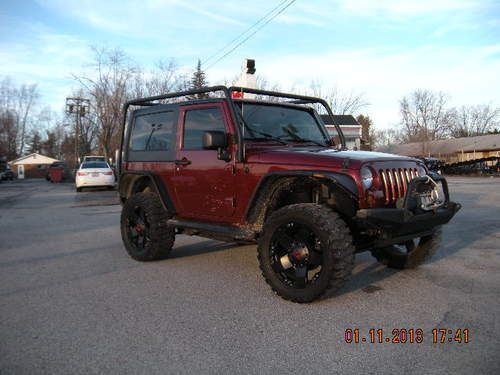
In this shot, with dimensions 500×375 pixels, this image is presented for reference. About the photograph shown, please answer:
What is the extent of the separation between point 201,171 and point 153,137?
123 cm

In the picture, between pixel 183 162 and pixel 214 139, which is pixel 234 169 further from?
pixel 183 162

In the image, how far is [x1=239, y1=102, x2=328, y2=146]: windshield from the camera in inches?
205

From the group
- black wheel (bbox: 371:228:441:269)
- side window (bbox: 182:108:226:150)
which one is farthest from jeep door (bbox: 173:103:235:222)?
black wheel (bbox: 371:228:441:269)

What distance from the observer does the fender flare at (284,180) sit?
13.4 feet

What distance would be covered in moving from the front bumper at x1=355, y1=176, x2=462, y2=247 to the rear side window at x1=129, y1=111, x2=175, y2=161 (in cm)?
269

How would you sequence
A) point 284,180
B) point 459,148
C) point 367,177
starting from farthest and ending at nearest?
1. point 459,148
2. point 284,180
3. point 367,177

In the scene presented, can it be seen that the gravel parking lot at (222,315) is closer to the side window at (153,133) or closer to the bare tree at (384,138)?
the side window at (153,133)

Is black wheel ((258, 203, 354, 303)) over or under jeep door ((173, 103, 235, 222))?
under

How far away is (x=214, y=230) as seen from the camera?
5.11m

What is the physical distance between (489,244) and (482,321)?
3593mm

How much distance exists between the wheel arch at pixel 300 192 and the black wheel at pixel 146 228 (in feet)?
4.89

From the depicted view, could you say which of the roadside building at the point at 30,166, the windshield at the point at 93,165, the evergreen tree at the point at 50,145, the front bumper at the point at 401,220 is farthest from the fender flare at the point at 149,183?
the evergreen tree at the point at 50,145

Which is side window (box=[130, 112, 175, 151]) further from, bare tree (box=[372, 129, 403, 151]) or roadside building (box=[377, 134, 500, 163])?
bare tree (box=[372, 129, 403, 151])

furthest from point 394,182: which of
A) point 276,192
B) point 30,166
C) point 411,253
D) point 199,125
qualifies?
point 30,166
